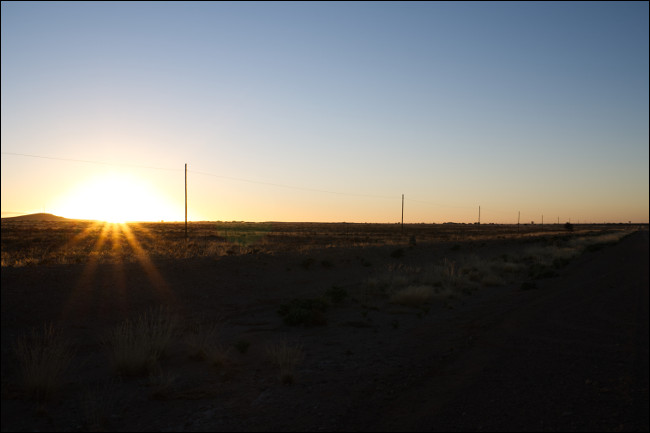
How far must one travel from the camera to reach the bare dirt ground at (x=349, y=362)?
745 centimetres

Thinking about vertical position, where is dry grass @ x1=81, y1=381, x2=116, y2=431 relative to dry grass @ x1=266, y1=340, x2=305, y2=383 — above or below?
below

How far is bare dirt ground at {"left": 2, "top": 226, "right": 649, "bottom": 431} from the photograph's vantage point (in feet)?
24.5

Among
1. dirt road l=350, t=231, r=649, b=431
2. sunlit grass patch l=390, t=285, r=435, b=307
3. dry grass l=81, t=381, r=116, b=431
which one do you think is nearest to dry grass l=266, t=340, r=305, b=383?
dirt road l=350, t=231, r=649, b=431

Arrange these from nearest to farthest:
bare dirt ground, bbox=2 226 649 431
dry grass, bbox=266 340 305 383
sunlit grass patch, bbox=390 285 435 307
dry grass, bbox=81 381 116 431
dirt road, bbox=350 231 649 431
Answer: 1. dirt road, bbox=350 231 649 431
2. dry grass, bbox=81 381 116 431
3. bare dirt ground, bbox=2 226 649 431
4. dry grass, bbox=266 340 305 383
5. sunlit grass patch, bbox=390 285 435 307

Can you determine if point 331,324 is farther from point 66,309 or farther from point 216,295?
point 66,309

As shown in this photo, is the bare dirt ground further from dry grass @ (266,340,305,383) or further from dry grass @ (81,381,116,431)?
dry grass @ (266,340,305,383)

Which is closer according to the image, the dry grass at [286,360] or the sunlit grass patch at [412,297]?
the dry grass at [286,360]

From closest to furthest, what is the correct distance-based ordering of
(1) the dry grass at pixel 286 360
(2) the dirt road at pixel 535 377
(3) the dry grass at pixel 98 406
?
(2) the dirt road at pixel 535 377 → (3) the dry grass at pixel 98 406 → (1) the dry grass at pixel 286 360

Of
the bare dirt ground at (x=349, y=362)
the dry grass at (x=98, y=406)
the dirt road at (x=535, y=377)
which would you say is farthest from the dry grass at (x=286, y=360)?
the dry grass at (x=98, y=406)

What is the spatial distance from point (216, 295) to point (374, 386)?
12.5m

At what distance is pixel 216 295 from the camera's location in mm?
20125

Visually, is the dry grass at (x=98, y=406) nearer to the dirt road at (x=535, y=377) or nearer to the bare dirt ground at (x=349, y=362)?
the bare dirt ground at (x=349, y=362)

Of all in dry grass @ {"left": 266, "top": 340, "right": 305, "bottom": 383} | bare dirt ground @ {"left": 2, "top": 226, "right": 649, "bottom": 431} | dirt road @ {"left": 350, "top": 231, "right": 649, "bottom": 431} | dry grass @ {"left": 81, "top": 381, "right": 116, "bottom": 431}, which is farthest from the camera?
dry grass @ {"left": 266, "top": 340, "right": 305, "bottom": 383}

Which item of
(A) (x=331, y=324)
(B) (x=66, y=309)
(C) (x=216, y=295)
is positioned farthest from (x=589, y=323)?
(B) (x=66, y=309)
